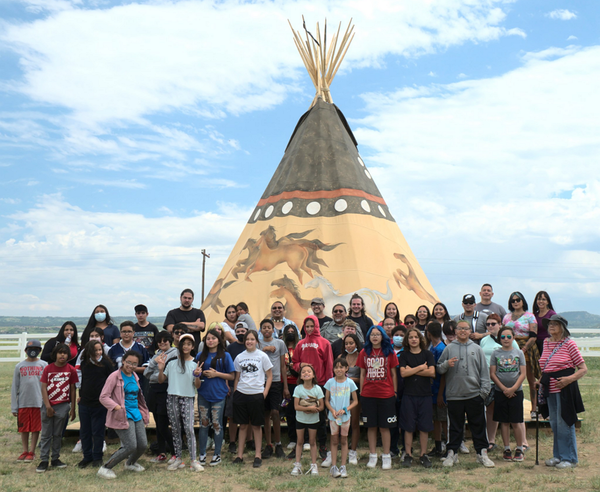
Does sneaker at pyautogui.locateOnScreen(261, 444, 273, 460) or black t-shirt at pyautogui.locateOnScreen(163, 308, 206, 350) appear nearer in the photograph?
sneaker at pyautogui.locateOnScreen(261, 444, 273, 460)

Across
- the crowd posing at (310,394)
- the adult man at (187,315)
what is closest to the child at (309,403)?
the crowd posing at (310,394)

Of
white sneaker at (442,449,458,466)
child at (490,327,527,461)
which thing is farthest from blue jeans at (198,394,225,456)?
child at (490,327,527,461)

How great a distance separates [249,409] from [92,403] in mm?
1378

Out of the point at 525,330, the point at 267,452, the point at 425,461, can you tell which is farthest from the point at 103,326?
the point at 525,330

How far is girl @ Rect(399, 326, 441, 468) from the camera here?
15.4ft

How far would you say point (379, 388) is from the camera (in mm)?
4730

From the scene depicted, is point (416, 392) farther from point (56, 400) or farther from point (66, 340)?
point (66, 340)

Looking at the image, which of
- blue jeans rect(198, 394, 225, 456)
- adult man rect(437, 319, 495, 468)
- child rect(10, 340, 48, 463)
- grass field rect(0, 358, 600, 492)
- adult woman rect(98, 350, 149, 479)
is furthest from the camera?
child rect(10, 340, 48, 463)

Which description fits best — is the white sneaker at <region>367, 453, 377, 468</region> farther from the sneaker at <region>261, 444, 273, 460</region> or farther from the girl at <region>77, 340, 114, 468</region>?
the girl at <region>77, 340, 114, 468</region>

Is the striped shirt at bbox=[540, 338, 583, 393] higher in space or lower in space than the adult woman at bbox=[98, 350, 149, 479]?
higher

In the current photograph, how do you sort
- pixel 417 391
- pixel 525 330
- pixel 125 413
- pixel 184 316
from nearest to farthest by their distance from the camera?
pixel 125 413
pixel 417 391
pixel 525 330
pixel 184 316

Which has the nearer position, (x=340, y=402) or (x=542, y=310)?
(x=340, y=402)

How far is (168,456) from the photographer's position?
5.03 m

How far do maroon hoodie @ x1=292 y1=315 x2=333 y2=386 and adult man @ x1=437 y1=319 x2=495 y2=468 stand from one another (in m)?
1.03
